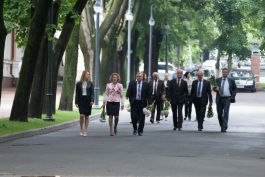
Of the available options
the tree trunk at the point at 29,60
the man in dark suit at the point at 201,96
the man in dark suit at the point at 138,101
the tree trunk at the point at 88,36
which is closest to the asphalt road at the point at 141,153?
the man in dark suit at the point at 138,101

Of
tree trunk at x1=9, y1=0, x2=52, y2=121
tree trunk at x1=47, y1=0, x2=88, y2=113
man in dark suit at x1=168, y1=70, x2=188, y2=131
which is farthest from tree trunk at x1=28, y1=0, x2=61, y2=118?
man in dark suit at x1=168, y1=70, x2=188, y2=131

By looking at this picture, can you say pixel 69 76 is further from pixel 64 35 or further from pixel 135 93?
pixel 135 93

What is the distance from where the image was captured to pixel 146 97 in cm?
2255

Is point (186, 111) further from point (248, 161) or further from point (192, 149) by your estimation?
point (248, 161)

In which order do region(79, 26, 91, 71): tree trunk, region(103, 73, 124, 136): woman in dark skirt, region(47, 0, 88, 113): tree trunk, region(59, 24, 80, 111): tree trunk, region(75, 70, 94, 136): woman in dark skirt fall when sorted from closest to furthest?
region(103, 73, 124, 136): woman in dark skirt
region(75, 70, 94, 136): woman in dark skirt
region(47, 0, 88, 113): tree trunk
region(59, 24, 80, 111): tree trunk
region(79, 26, 91, 71): tree trunk

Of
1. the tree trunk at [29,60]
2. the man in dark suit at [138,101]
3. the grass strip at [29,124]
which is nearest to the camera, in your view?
the grass strip at [29,124]

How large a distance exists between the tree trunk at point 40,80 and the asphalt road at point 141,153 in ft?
6.59

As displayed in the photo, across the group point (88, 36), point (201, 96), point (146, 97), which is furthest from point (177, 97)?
point (88, 36)

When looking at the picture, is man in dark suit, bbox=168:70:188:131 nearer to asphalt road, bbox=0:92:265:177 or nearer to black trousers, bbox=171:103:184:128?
black trousers, bbox=171:103:184:128

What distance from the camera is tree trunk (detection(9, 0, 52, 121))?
23.7 metres

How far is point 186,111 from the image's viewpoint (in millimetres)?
30312

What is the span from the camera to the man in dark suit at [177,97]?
2433cm

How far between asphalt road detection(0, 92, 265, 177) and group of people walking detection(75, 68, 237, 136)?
405mm

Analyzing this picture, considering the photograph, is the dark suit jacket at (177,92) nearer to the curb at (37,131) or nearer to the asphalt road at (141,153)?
the asphalt road at (141,153)
